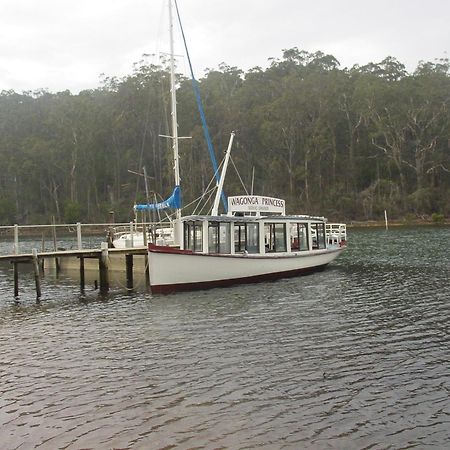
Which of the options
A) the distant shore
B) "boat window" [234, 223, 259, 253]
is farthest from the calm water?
the distant shore

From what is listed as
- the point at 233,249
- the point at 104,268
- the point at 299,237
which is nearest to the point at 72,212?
the point at 299,237

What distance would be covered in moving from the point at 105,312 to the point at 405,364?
10.9m

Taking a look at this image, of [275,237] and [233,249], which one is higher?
[275,237]

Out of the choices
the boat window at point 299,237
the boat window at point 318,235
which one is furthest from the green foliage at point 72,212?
the boat window at point 299,237

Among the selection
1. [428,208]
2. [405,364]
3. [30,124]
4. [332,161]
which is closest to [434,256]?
[405,364]

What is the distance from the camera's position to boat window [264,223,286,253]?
26141 mm

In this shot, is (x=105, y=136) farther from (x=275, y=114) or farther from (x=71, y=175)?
(x=275, y=114)

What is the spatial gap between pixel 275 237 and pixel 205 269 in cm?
475

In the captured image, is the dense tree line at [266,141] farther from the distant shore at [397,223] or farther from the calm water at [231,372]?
the calm water at [231,372]

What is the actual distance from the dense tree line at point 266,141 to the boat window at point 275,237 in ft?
147

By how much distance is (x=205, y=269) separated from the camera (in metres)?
23.2

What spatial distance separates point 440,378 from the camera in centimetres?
1080

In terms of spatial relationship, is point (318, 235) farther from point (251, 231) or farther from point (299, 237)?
point (251, 231)

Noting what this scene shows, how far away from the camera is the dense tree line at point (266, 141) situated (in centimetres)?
7819
